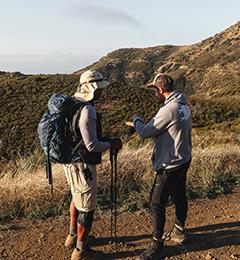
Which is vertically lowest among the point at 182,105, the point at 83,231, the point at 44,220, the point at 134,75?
the point at 134,75

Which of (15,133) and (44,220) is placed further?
(15,133)

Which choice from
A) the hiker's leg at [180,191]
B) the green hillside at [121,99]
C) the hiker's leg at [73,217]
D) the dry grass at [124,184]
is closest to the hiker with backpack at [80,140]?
the hiker's leg at [73,217]

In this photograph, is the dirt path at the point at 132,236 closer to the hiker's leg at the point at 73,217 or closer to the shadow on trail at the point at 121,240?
the shadow on trail at the point at 121,240

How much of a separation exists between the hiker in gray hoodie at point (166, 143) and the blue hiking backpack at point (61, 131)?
0.65 meters

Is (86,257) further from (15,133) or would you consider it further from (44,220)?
(15,133)

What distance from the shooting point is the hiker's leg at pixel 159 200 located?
4.95 m

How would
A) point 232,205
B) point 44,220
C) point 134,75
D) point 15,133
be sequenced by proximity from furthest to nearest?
point 134,75 < point 15,133 < point 232,205 < point 44,220

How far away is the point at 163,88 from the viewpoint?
480 centimetres

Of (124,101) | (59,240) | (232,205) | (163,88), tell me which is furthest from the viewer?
(124,101)

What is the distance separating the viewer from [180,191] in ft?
17.1

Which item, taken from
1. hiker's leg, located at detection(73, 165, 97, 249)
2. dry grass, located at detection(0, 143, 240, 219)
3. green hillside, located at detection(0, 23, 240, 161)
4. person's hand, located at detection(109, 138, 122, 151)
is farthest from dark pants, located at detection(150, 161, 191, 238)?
green hillside, located at detection(0, 23, 240, 161)

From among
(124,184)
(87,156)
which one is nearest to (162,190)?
(87,156)

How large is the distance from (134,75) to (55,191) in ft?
330

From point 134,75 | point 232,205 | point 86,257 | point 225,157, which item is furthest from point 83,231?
point 134,75
